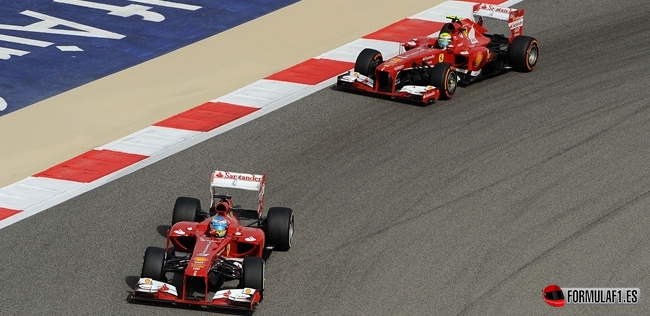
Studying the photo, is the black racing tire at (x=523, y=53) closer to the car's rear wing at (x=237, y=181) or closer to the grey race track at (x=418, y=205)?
the grey race track at (x=418, y=205)

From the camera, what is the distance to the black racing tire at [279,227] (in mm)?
13328

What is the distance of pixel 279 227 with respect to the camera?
525 inches

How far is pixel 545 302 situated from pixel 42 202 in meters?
6.61

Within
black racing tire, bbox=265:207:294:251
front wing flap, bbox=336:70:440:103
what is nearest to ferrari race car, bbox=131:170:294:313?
black racing tire, bbox=265:207:294:251

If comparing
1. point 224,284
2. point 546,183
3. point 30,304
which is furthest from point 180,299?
point 546,183

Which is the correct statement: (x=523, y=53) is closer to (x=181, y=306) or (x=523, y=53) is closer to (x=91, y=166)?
(x=91, y=166)

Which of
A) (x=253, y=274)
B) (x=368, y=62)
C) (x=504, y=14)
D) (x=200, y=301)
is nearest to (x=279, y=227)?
(x=253, y=274)

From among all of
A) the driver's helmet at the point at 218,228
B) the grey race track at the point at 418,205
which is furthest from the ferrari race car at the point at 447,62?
the driver's helmet at the point at 218,228

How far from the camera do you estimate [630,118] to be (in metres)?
17.5

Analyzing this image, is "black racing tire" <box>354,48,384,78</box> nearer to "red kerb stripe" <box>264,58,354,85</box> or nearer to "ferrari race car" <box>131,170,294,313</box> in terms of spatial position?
"red kerb stripe" <box>264,58,354,85</box>

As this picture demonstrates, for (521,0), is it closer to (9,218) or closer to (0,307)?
(9,218)

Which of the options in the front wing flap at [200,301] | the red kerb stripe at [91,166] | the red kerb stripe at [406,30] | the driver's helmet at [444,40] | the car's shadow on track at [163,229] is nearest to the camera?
the front wing flap at [200,301]

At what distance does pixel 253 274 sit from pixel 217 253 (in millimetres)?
607

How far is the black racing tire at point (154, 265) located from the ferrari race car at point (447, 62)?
21.8ft
